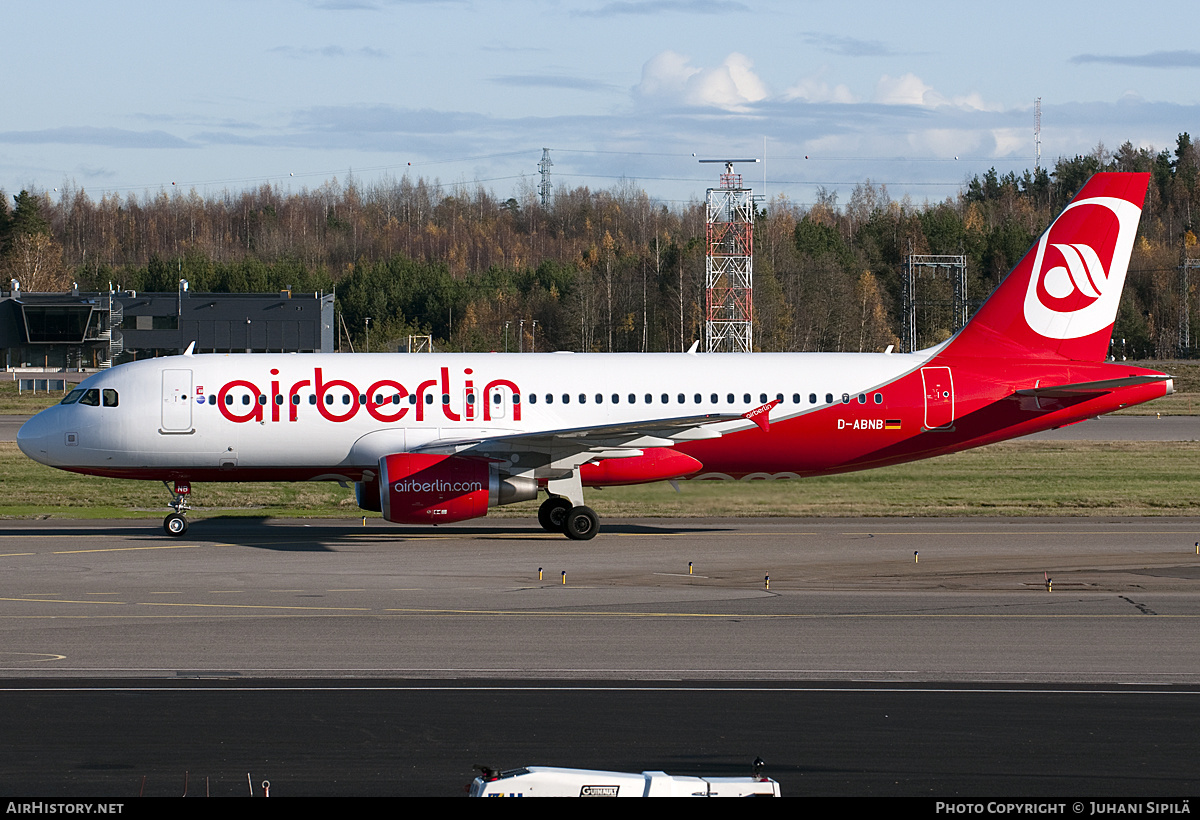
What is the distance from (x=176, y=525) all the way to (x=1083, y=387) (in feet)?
68.8

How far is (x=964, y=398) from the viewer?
28.4 m

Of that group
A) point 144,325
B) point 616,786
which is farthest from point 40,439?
point 144,325

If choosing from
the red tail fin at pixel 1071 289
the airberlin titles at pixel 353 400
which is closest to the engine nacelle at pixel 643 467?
the airberlin titles at pixel 353 400

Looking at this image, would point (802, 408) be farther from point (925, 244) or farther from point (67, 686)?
point (925, 244)

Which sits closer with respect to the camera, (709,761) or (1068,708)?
(709,761)

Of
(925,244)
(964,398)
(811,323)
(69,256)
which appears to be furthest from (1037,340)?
(69,256)

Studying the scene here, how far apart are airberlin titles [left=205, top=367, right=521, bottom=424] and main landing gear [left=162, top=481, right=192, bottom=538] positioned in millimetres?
2293

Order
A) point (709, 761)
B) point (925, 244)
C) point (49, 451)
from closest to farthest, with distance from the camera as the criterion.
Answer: point (709, 761) → point (49, 451) → point (925, 244)

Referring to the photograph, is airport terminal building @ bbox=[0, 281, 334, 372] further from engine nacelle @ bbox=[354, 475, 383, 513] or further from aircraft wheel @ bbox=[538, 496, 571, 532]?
aircraft wheel @ bbox=[538, 496, 571, 532]

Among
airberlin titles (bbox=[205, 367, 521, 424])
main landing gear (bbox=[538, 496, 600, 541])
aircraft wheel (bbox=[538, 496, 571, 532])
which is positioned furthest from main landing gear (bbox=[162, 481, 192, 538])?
main landing gear (bbox=[538, 496, 600, 541])

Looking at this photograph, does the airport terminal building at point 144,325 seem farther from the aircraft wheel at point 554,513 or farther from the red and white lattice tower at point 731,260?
the aircraft wheel at point 554,513

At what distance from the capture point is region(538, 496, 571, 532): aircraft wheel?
28266mm

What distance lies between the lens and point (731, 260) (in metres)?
83.4

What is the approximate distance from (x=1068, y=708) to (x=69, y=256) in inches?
8079
